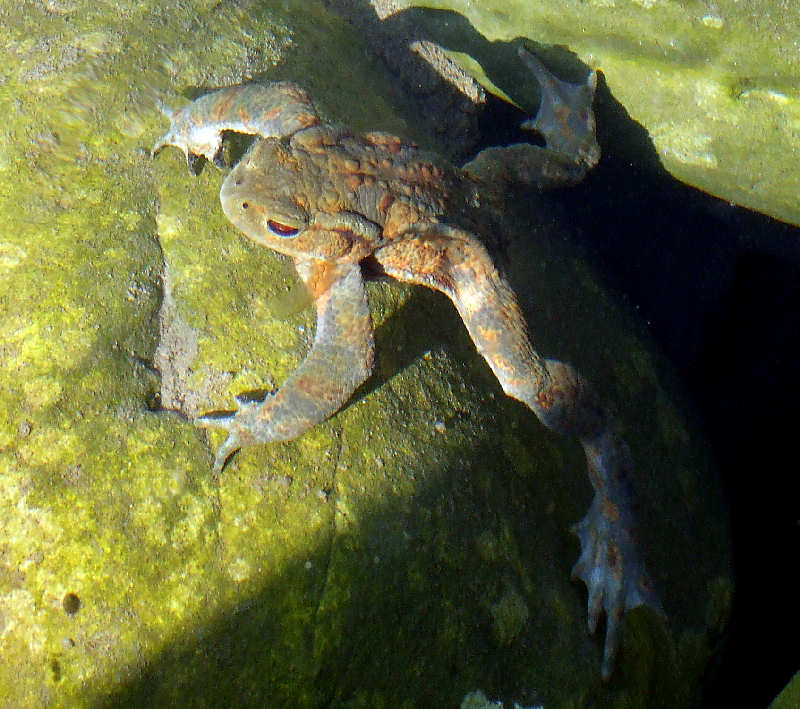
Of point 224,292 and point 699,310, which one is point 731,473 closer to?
point 699,310

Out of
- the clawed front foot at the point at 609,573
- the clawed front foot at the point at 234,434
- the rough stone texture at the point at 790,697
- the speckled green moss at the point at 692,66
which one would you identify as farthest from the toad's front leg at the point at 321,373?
the rough stone texture at the point at 790,697

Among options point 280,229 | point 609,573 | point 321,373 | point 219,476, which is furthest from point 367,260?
point 609,573

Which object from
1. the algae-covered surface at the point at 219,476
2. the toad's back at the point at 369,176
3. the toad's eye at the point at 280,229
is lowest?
the algae-covered surface at the point at 219,476

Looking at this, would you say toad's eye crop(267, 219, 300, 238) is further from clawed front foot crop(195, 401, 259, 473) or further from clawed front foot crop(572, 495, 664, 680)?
clawed front foot crop(572, 495, 664, 680)

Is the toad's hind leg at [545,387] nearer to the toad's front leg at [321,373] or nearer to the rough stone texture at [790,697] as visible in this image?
the toad's front leg at [321,373]

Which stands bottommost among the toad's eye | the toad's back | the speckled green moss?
the toad's eye

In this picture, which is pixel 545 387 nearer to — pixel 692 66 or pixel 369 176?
pixel 369 176

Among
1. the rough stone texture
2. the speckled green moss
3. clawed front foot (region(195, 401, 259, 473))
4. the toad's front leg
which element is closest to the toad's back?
the toad's front leg

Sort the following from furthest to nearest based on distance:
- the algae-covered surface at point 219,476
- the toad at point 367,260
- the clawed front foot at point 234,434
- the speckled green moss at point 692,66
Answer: the speckled green moss at point 692,66
the toad at point 367,260
the clawed front foot at point 234,434
the algae-covered surface at point 219,476
